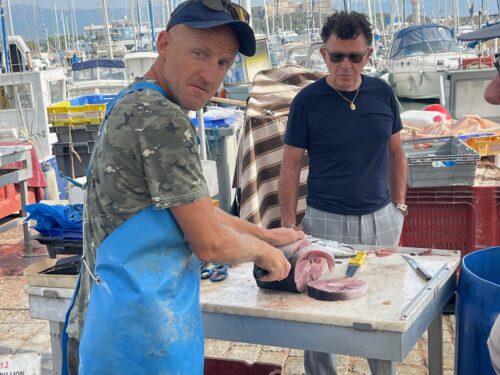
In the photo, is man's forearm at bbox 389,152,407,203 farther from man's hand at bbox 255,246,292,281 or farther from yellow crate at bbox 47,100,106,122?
yellow crate at bbox 47,100,106,122

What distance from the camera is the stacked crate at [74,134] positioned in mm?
9570

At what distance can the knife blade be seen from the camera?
288cm

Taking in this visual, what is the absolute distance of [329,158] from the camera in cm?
393

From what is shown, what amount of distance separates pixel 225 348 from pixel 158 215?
2.97m

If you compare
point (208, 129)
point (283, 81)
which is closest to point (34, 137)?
point (208, 129)

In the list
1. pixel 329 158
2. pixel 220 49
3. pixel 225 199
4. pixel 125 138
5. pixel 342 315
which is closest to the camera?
pixel 125 138

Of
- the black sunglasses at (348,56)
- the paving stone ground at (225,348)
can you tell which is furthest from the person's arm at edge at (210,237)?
the paving stone ground at (225,348)

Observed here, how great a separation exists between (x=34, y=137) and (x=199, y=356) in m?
10.3

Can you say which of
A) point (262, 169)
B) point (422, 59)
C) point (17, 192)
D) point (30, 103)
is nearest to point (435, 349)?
point (262, 169)

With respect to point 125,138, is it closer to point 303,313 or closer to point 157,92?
point 157,92

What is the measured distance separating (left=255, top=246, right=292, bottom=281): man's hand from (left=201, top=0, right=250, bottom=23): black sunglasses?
0.82 m

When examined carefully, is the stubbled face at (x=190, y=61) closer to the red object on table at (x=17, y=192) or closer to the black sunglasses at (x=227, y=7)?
the black sunglasses at (x=227, y=7)

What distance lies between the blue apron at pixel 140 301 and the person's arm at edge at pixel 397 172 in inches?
92.6

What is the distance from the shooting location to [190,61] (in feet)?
7.16
